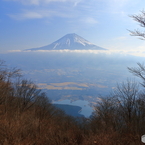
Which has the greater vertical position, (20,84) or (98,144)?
(20,84)

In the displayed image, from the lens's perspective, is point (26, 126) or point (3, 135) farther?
point (26, 126)

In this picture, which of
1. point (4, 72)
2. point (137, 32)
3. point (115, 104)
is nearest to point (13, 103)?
point (4, 72)

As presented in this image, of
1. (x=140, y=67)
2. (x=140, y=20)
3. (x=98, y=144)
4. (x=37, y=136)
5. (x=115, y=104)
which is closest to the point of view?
(x=98, y=144)

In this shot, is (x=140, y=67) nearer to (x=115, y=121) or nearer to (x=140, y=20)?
(x=140, y=20)

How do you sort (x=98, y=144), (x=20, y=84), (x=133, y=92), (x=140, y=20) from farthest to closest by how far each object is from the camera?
(x=20, y=84) < (x=133, y=92) < (x=140, y=20) < (x=98, y=144)

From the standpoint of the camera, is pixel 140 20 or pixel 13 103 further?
pixel 13 103

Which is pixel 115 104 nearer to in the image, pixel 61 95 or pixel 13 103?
pixel 13 103

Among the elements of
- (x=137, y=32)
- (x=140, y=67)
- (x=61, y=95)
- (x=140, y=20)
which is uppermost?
(x=140, y=20)

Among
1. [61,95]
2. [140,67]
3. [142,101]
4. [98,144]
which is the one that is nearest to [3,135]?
[98,144]

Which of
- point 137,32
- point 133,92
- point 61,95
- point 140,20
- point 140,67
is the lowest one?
point 61,95
